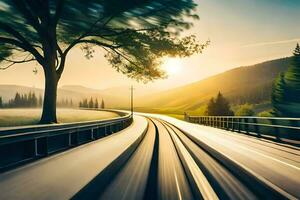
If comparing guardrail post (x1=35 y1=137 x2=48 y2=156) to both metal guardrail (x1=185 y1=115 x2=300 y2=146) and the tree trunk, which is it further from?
the tree trunk

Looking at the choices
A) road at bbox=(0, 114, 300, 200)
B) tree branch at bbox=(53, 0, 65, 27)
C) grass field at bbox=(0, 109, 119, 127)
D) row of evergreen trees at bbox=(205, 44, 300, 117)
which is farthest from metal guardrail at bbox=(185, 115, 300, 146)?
row of evergreen trees at bbox=(205, 44, 300, 117)

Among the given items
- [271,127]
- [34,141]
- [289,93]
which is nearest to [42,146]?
[34,141]

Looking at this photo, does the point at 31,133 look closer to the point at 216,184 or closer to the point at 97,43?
the point at 216,184

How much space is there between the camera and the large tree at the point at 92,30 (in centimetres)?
2130

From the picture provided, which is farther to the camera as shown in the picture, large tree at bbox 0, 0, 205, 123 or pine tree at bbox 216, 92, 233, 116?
pine tree at bbox 216, 92, 233, 116

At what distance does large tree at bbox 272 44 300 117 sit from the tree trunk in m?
66.3

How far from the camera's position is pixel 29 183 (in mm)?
6703

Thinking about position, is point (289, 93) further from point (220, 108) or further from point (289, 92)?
point (220, 108)

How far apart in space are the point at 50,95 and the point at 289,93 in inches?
2800

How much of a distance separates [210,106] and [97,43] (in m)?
94.1

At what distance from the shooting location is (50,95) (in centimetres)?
2311

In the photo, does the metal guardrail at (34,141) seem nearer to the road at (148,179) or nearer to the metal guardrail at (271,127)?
the road at (148,179)

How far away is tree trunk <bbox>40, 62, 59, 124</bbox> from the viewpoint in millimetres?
22781

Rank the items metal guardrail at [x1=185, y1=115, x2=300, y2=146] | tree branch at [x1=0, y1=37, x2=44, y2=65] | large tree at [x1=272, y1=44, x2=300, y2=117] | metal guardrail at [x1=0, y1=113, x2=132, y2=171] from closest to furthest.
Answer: metal guardrail at [x1=0, y1=113, x2=132, y2=171] → metal guardrail at [x1=185, y1=115, x2=300, y2=146] → tree branch at [x1=0, y1=37, x2=44, y2=65] → large tree at [x1=272, y1=44, x2=300, y2=117]
